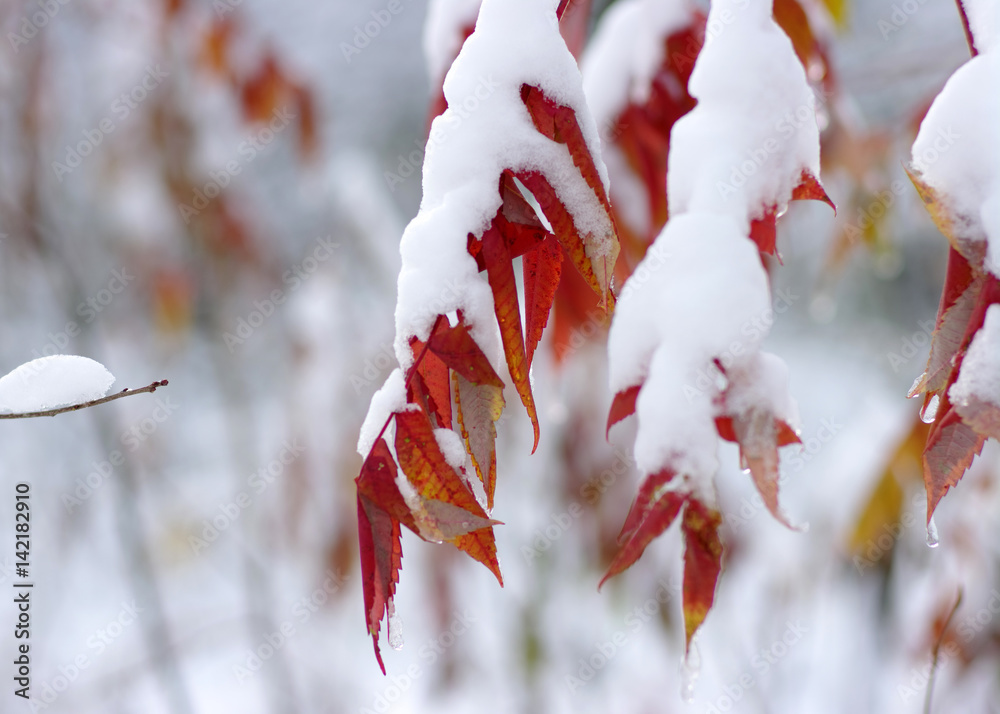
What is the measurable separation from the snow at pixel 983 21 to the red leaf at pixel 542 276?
0.25m

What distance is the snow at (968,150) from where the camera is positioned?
0.33 metres

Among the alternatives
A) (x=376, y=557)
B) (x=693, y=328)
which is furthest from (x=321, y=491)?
(x=693, y=328)

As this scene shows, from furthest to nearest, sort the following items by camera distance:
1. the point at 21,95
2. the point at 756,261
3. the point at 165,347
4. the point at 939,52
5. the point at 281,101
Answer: the point at 165,347 → the point at 281,101 → the point at 21,95 → the point at 939,52 → the point at 756,261

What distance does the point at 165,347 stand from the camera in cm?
243

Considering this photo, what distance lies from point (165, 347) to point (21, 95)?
39.4 inches

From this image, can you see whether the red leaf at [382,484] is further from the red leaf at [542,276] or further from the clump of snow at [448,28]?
the clump of snow at [448,28]

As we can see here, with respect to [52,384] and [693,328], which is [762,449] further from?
[52,384]

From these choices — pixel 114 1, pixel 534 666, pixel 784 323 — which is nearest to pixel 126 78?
pixel 114 1

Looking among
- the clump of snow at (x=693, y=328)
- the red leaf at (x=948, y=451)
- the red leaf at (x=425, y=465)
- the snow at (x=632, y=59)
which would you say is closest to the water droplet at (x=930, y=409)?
the red leaf at (x=948, y=451)

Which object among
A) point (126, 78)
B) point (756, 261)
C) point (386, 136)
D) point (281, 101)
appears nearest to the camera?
point (756, 261)

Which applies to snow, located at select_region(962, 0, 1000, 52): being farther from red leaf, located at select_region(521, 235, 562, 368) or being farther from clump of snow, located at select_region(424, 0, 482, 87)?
clump of snow, located at select_region(424, 0, 482, 87)

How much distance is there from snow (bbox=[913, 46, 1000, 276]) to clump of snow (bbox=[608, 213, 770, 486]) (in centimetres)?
11

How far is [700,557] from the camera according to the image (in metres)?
0.29

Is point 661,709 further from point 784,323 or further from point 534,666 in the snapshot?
point 784,323
